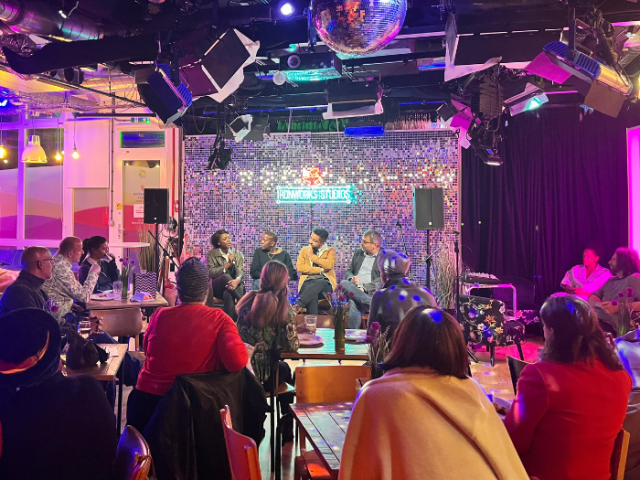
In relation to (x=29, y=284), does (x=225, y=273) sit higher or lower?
lower

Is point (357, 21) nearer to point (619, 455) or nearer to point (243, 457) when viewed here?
point (243, 457)

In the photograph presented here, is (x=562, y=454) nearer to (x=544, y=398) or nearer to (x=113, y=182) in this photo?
(x=544, y=398)

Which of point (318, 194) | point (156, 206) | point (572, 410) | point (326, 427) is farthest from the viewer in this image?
point (318, 194)

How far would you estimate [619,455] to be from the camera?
1.98 metres

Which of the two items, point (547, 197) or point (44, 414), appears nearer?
point (44, 414)

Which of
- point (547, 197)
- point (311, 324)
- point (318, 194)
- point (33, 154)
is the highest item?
point (33, 154)

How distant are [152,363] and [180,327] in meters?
0.28

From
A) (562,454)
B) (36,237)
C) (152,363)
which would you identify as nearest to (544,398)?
(562,454)

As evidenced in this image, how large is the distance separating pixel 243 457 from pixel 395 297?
89.8 inches

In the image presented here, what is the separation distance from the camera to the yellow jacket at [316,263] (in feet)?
23.7

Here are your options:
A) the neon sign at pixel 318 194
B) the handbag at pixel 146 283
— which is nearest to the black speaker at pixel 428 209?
the neon sign at pixel 318 194

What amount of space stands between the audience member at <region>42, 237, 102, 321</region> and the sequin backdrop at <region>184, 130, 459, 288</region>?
170 inches

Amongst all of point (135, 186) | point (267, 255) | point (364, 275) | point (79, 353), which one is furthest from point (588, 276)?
point (135, 186)

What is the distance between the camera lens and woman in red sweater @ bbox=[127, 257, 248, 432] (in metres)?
2.71
